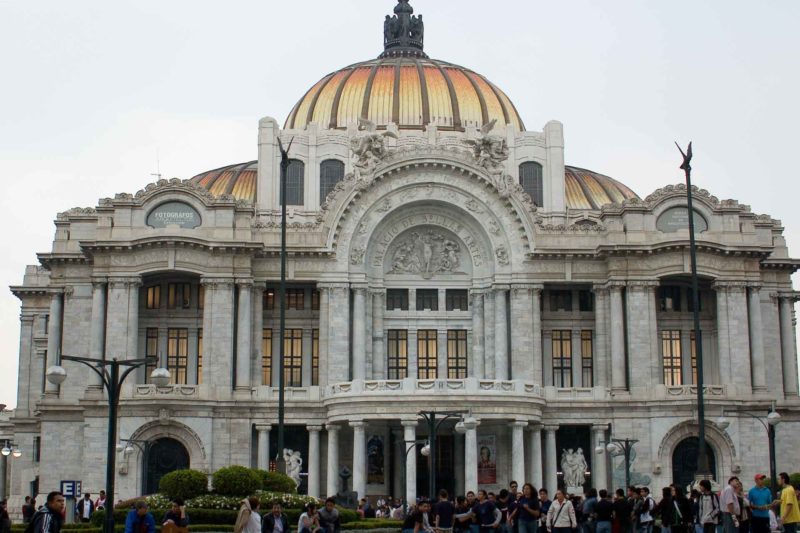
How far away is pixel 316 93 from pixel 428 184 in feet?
59.4

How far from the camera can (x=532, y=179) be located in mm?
89375

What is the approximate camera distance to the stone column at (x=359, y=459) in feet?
236

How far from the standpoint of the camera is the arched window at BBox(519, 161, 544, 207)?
89188mm

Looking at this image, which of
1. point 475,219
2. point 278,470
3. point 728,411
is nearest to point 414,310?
point 475,219

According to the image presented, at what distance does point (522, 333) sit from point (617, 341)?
5535 millimetres

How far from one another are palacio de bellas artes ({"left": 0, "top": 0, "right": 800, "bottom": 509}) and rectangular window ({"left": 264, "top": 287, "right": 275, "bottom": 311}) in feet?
0.72

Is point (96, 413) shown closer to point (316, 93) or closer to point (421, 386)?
point (421, 386)

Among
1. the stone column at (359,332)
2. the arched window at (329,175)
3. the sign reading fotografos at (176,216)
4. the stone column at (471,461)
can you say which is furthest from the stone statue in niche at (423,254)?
the stone column at (471,461)

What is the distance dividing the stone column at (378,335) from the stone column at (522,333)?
7.89 m

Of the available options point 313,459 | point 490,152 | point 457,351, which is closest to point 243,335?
point 313,459

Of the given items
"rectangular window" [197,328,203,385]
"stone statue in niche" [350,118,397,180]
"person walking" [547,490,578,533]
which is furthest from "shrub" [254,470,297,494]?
"stone statue in niche" [350,118,397,180]

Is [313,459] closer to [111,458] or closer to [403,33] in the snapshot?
[111,458]

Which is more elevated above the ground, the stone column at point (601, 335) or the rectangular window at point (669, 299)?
the rectangular window at point (669, 299)

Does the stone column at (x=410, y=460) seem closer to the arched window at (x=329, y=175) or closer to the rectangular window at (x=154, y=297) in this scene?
the rectangular window at (x=154, y=297)
